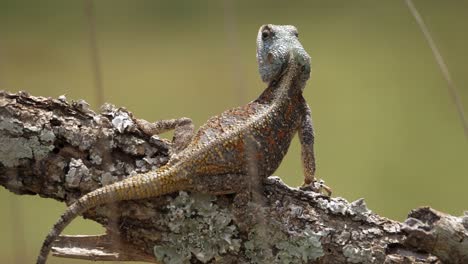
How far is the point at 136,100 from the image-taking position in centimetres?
307

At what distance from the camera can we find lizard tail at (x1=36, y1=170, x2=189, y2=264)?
138cm

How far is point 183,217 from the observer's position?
1494mm

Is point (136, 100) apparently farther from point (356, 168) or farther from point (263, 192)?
point (263, 192)

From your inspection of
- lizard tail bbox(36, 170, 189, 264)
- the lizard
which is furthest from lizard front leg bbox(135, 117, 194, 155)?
lizard tail bbox(36, 170, 189, 264)

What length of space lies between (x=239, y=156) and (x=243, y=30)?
1.88 meters

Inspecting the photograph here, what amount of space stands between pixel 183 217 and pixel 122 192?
0.16 metres

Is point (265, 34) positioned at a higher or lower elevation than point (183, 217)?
higher

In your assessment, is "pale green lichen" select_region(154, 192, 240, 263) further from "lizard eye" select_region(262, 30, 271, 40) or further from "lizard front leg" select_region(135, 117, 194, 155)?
"lizard eye" select_region(262, 30, 271, 40)

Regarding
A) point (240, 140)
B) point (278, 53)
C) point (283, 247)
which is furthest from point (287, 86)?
point (283, 247)

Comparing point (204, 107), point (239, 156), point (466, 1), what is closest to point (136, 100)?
point (204, 107)

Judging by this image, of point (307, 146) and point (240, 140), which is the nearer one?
point (240, 140)

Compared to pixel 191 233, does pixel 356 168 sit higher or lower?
higher

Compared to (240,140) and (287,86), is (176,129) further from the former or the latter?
(287,86)

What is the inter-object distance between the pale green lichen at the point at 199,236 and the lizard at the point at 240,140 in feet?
0.15
